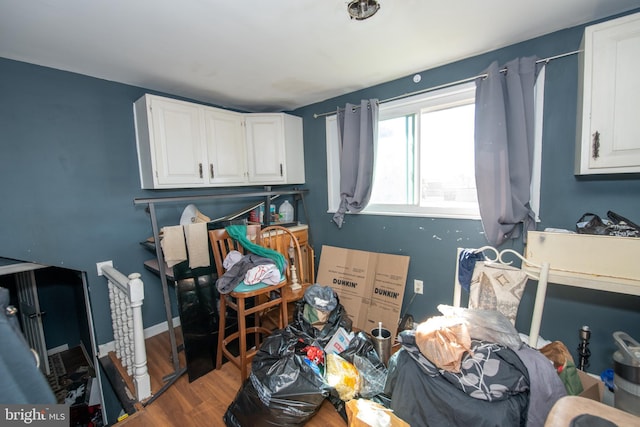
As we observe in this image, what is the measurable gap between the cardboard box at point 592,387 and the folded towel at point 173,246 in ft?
8.06

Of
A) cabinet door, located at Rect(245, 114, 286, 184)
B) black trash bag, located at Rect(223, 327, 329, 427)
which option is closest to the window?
cabinet door, located at Rect(245, 114, 286, 184)

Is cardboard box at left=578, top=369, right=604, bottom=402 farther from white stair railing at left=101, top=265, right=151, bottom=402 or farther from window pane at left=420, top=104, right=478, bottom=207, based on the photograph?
white stair railing at left=101, top=265, right=151, bottom=402

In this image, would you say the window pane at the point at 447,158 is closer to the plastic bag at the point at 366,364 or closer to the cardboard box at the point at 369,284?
the cardboard box at the point at 369,284

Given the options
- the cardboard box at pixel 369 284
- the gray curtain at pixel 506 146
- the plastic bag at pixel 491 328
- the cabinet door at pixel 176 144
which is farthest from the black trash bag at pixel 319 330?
the cabinet door at pixel 176 144

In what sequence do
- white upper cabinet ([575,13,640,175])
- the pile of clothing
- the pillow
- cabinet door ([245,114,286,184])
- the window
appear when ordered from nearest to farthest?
the pile of clothing
white upper cabinet ([575,13,640,175])
the pillow
the window
cabinet door ([245,114,286,184])

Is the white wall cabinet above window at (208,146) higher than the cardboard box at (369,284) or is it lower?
higher

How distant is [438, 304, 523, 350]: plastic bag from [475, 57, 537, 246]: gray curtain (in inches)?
26.6

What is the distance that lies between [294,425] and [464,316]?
43.4 inches

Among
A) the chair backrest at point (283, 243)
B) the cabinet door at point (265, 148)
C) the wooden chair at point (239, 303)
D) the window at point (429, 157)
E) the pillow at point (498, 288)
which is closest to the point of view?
the pillow at point (498, 288)

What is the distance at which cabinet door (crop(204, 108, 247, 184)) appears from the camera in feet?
8.29

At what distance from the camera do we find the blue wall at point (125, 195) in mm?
1631

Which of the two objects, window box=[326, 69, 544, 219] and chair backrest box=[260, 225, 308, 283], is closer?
window box=[326, 69, 544, 219]

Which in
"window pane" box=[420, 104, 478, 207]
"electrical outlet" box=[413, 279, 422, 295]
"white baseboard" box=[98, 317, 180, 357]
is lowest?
"white baseboard" box=[98, 317, 180, 357]

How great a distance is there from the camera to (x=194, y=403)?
66.9 inches
